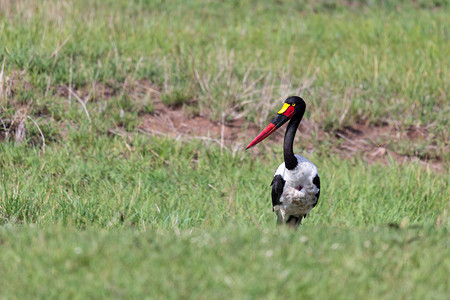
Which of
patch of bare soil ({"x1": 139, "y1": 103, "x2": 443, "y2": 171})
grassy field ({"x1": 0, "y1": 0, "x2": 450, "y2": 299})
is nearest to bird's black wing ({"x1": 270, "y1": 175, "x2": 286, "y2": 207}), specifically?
grassy field ({"x1": 0, "y1": 0, "x2": 450, "y2": 299})

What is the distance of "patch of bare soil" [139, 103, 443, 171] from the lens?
291 inches

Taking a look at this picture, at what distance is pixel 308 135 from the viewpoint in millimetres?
7703

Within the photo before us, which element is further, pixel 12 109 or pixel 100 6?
pixel 100 6

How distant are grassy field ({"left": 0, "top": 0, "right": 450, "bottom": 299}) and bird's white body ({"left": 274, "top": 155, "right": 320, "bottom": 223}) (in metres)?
0.28

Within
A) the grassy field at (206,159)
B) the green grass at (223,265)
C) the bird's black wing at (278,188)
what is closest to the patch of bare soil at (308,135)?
the grassy field at (206,159)

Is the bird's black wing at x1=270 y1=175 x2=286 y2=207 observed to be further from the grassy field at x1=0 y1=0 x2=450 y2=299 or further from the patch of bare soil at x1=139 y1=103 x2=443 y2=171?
the patch of bare soil at x1=139 y1=103 x2=443 y2=171

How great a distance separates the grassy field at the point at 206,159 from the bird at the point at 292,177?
27cm

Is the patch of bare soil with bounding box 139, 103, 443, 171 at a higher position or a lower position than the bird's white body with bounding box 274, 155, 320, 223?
lower

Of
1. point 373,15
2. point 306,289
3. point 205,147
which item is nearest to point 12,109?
point 205,147

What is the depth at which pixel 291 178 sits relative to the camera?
499cm

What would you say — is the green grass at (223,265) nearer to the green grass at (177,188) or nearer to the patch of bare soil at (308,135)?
the green grass at (177,188)

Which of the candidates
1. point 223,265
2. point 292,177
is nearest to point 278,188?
point 292,177

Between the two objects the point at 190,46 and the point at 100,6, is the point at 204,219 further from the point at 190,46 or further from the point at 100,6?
the point at 100,6

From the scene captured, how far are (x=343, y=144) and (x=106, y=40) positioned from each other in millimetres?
3852
